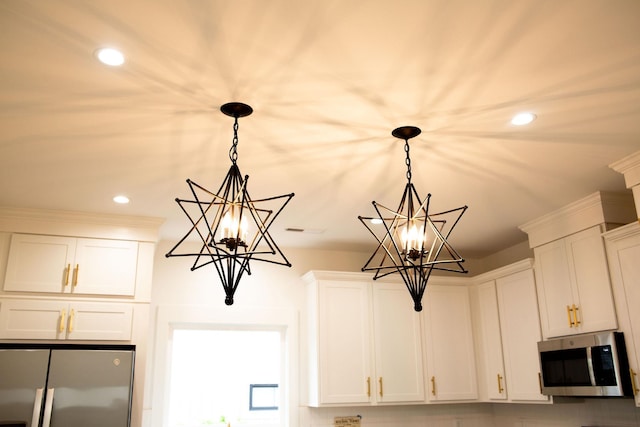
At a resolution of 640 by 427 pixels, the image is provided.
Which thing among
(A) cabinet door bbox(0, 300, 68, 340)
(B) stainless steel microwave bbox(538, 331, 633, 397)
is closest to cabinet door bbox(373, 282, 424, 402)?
(B) stainless steel microwave bbox(538, 331, 633, 397)

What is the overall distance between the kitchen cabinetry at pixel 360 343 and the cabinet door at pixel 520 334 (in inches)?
28.5

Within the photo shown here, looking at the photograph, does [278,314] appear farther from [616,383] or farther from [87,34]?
[87,34]

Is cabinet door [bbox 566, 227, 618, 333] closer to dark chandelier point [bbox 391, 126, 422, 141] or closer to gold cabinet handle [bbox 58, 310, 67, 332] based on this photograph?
dark chandelier point [bbox 391, 126, 422, 141]

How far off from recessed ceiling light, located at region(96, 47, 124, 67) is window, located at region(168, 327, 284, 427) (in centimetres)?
302

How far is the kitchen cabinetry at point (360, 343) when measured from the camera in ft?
15.2

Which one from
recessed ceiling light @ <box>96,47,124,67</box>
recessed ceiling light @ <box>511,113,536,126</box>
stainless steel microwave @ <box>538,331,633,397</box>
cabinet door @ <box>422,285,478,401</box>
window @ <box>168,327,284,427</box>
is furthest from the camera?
cabinet door @ <box>422,285,478,401</box>

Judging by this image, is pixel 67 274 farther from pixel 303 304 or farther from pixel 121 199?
pixel 303 304

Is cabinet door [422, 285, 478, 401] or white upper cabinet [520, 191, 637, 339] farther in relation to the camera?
cabinet door [422, 285, 478, 401]

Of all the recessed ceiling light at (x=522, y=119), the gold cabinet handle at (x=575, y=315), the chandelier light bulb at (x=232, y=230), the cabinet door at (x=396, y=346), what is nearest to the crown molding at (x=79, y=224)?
the cabinet door at (x=396, y=346)

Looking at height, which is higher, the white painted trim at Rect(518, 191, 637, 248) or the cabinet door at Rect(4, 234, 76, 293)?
the white painted trim at Rect(518, 191, 637, 248)

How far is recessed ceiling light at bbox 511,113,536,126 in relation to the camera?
8.88 feet

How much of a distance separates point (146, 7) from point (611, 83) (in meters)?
1.91

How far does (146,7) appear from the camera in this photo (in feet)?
6.24

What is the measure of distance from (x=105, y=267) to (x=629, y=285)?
342 cm
